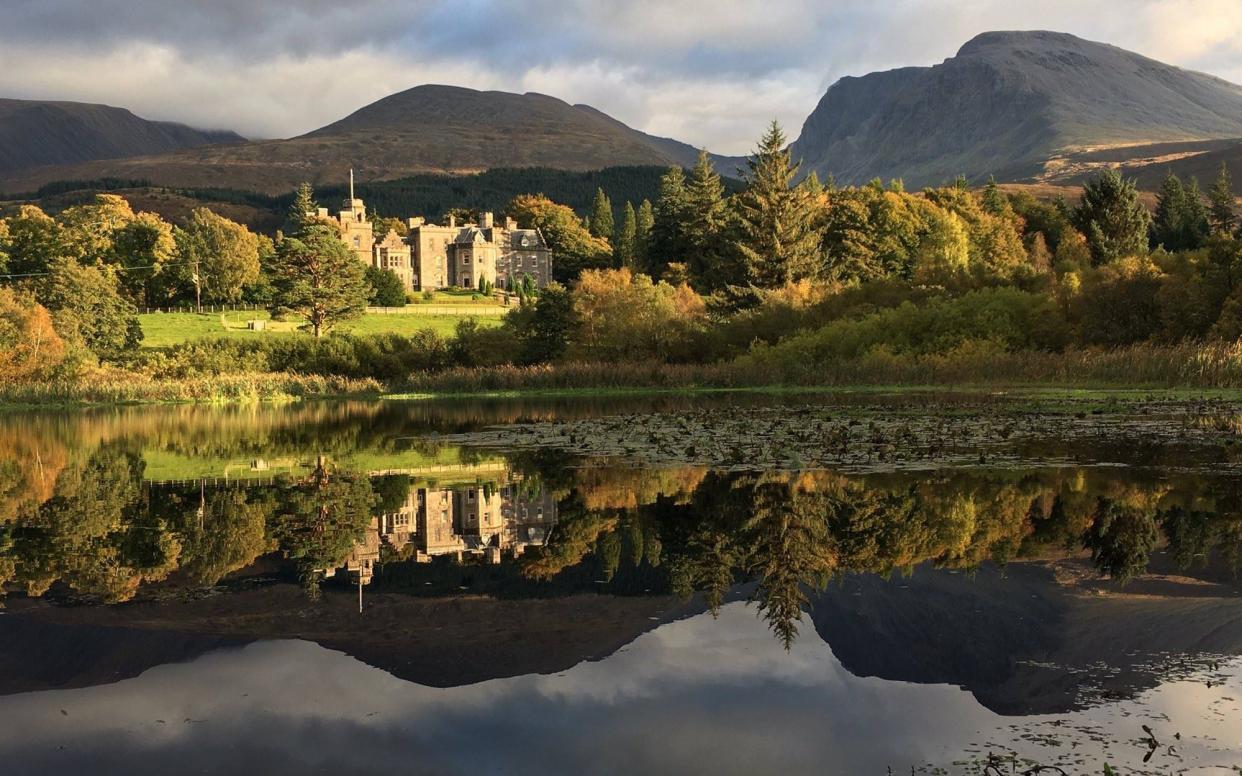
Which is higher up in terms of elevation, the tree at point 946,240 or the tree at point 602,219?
the tree at point 602,219

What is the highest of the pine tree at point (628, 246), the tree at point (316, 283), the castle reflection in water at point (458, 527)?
the pine tree at point (628, 246)

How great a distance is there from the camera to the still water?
20.9ft

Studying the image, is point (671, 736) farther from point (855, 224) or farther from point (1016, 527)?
point (855, 224)

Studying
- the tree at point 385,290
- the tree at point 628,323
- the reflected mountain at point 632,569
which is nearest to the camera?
the reflected mountain at point 632,569

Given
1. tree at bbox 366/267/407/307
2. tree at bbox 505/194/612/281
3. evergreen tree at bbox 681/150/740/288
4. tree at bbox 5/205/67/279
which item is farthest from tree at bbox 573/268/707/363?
tree at bbox 505/194/612/281

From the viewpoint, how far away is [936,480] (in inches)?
631

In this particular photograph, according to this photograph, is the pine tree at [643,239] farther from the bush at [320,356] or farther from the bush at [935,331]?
the bush at [935,331]

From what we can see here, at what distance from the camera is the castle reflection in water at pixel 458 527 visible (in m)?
12.2

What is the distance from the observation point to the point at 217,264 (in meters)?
111

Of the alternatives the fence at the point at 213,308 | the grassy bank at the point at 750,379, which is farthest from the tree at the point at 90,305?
the fence at the point at 213,308

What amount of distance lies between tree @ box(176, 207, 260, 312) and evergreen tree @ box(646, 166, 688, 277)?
4285cm

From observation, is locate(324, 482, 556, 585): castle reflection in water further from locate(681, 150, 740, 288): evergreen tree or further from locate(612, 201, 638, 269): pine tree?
locate(612, 201, 638, 269): pine tree

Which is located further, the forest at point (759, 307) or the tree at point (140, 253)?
the tree at point (140, 253)

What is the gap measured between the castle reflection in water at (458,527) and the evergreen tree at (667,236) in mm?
86038
